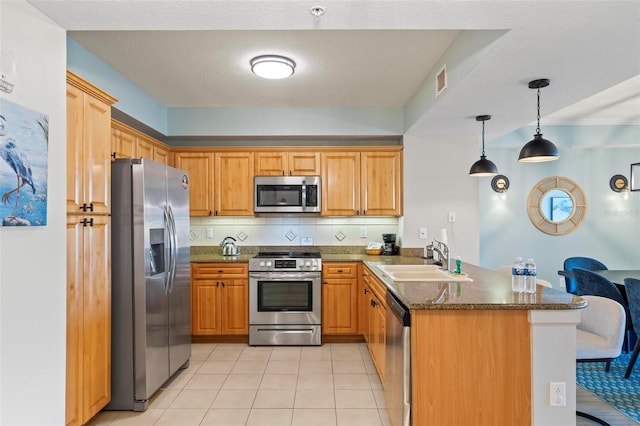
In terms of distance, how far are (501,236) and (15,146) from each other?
5.76 metres

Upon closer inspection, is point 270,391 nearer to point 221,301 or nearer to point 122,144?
point 221,301

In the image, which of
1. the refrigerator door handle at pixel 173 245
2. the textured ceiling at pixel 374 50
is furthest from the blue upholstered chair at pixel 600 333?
the refrigerator door handle at pixel 173 245

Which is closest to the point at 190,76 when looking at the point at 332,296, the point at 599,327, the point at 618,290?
the point at 332,296

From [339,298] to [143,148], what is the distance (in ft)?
8.70

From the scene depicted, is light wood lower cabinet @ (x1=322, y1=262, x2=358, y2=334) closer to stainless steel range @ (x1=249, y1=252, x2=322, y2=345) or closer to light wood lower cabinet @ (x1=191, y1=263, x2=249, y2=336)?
stainless steel range @ (x1=249, y1=252, x2=322, y2=345)

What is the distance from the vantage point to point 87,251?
7.08 ft

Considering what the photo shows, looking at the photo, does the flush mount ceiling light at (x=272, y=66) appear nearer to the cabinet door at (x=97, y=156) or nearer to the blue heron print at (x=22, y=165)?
the cabinet door at (x=97, y=156)

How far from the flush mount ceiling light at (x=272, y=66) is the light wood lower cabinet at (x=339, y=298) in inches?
80.9

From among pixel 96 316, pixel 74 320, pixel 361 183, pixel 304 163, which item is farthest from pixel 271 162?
pixel 74 320

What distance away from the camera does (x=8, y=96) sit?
1433 mm

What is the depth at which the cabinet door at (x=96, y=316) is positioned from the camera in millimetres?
2152

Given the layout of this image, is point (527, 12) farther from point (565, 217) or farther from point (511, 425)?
point (565, 217)

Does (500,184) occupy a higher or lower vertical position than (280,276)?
higher

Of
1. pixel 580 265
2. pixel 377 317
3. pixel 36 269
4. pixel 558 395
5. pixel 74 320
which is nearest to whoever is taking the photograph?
pixel 36 269
